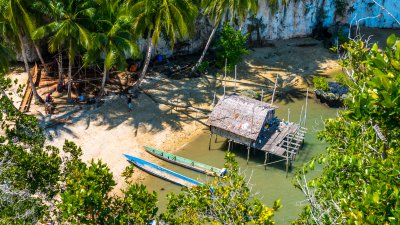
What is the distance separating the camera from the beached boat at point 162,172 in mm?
21922

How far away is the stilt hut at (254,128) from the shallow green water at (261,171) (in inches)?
32.0

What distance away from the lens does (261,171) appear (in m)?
23.9

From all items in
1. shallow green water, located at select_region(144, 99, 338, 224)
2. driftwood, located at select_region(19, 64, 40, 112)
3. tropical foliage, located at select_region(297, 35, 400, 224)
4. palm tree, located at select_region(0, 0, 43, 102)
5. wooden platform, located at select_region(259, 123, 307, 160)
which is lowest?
shallow green water, located at select_region(144, 99, 338, 224)

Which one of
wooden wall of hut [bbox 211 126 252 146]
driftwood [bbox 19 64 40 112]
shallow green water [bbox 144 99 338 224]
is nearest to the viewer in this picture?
shallow green water [bbox 144 99 338 224]

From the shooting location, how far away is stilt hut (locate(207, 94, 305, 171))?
23719mm

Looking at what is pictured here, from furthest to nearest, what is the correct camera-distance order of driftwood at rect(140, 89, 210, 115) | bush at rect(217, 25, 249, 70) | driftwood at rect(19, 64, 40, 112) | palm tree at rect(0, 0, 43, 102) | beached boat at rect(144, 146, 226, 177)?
bush at rect(217, 25, 249, 70) < driftwood at rect(140, 89, 210, 115) < driftwood at rect(19, 64, 40, 112) < beached boat at rect(144, 146, 226, 177) < palm tree at rect(0, 0, 43, 102)

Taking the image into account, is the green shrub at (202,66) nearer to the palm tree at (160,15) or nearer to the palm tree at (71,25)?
the palm tree at (160,15)

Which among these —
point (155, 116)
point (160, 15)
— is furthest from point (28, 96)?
point (160, 15)

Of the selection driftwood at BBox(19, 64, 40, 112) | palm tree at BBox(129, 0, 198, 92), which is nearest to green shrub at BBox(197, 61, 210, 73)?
palm tree at BBox(129, 0, 198, 92)

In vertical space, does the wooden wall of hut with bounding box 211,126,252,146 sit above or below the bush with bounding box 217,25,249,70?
below

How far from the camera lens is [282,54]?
36.6 meters

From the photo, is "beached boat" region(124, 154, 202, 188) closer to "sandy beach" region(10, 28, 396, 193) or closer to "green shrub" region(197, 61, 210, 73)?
"sandy beach" region(10, 28, 396, 193)

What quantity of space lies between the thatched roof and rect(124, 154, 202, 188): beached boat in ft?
12.6

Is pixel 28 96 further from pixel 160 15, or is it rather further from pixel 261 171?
pixel 261 171
